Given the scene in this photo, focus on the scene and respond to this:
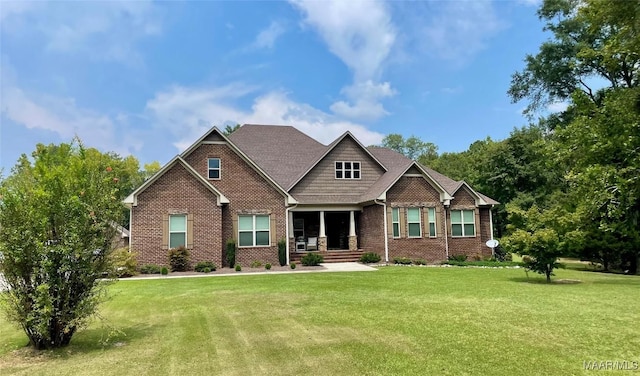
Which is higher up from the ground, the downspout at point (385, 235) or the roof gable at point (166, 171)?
the roof gable at point (166, 171)

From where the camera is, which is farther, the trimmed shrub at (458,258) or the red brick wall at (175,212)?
the trimmed shrub at (458,258)

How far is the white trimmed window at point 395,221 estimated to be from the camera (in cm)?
2122

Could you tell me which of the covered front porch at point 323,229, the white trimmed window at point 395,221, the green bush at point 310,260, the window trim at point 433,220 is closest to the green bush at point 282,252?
the green bush at point 310,260

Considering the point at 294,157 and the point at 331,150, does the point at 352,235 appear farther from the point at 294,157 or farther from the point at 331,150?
the point at 294,157

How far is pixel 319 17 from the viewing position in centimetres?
1584

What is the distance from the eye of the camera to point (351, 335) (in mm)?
6391

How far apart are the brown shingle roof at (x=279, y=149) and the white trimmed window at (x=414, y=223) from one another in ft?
22.5

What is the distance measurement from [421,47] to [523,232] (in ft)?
35.7

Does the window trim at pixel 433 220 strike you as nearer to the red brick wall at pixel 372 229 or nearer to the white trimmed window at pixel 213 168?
the red brick wall at pixel 372 229

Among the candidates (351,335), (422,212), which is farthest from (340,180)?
(351,335)

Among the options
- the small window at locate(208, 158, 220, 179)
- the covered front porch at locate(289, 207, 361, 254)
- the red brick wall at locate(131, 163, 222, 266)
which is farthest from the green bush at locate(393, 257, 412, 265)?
the small window at locate(208, 158, 220, 179)

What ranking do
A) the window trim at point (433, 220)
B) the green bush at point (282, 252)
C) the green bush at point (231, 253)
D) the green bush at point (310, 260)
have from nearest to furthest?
the green bush at point (231, 253) → the green bush at point (310, 260) → the green bush at point (282, 252) → the window trim at point (433, 220)

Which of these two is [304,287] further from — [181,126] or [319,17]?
[181,126]

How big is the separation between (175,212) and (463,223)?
1540 centimetres
